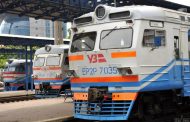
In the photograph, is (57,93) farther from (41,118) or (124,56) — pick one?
(124,56)

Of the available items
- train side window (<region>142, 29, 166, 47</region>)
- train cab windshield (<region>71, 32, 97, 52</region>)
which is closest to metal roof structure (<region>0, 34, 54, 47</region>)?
train cab windshield (<region>71, 32, 97, 52</region>)


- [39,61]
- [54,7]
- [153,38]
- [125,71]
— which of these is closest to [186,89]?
[153,38]

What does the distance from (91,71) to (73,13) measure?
17335 millimetres

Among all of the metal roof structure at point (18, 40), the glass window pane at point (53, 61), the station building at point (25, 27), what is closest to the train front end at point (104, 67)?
the glass window pane at point (53, 61)

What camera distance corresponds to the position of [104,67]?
10.5 metres

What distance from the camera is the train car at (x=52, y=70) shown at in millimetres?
18562

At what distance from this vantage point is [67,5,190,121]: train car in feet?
32.8

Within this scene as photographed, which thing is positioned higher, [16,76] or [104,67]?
[104,67]

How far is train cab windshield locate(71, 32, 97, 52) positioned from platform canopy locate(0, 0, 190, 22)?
1196 cm

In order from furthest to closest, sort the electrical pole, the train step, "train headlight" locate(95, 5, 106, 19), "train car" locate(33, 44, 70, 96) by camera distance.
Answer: the electrical pole → "train car" locate(33, 44, 70, 96) → the train step → "train headlight" locate(95, 5, 106, 19)

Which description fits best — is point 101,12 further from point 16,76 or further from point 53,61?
point 16,76

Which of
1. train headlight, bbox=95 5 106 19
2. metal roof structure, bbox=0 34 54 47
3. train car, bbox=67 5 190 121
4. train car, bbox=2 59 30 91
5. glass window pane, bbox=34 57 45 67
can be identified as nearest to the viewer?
train car, bbox=67 5 190 121

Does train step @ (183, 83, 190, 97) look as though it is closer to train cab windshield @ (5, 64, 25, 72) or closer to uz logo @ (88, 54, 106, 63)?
uz logo @ (88, 54, 106, 63)

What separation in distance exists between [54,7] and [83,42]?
587 inches
